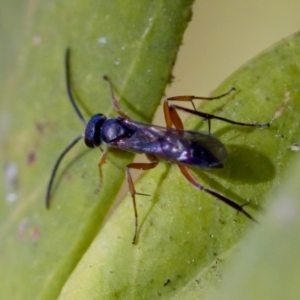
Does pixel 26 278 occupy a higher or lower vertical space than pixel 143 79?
lower

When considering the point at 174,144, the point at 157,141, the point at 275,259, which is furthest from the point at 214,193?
the point at 275,259

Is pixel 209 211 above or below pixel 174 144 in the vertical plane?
below

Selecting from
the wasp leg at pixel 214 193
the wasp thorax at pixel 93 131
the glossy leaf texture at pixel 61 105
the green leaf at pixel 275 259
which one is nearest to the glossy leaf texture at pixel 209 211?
Answer: the wasp leg at pixel 214 193

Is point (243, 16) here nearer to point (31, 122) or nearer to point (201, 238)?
point (31, 122)

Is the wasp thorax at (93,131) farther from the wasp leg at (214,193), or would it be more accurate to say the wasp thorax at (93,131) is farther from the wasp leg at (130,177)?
the wasp leg at (214,193)

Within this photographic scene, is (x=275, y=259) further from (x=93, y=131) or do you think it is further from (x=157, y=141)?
(x=93, y=131)

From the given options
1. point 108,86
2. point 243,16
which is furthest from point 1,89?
point 243,16

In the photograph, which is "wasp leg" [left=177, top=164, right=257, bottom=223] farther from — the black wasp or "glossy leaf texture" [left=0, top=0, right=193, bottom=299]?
"glossy leaf texture" [left=0, top=0, right=193, bottom=299]
